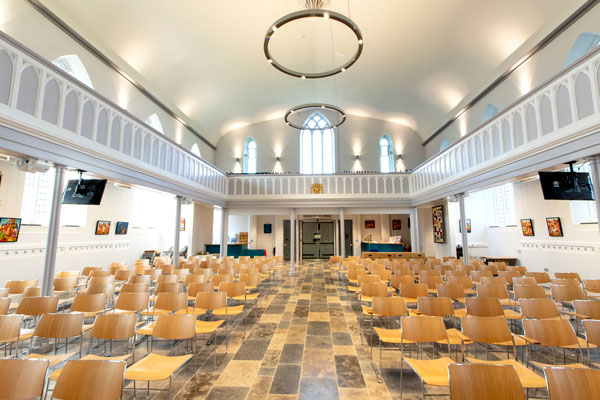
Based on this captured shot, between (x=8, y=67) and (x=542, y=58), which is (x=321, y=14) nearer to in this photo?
(x=8, y=67)

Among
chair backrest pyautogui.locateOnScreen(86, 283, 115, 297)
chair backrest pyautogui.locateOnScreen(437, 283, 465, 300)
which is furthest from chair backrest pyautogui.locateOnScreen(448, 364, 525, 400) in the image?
chair backrest pyautogui.locateOnScreen(86, 283, 115, 297)

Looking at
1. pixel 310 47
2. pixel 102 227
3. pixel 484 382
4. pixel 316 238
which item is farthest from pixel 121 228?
pixel 484 382

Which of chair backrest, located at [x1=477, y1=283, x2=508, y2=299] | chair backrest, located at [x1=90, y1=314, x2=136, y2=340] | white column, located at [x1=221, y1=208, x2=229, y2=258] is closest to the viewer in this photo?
chair backrest, located at [x1=90, y1=314, x2=136, y2=340]

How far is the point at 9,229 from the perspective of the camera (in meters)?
6.80

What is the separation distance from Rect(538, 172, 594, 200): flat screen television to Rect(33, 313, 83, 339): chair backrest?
26.4 feet

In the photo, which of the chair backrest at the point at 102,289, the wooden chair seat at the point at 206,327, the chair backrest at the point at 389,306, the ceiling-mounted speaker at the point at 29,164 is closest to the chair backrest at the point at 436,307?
the chair backrest at the point at 389,306

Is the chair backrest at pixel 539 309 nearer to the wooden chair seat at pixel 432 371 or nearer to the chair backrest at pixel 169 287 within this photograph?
the wooden chair seat at pixel 432 371

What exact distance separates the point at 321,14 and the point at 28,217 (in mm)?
9420

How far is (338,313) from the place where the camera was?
5789mm

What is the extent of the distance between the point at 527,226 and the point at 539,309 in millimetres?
8044

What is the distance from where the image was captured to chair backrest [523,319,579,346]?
273 cm

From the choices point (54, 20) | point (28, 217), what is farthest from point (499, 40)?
point (28, 217)

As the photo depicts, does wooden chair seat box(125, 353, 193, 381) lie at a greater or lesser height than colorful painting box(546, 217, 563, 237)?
lesser

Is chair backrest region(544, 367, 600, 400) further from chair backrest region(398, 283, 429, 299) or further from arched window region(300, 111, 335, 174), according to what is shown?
arched window region(300, 111, 335, 174)
